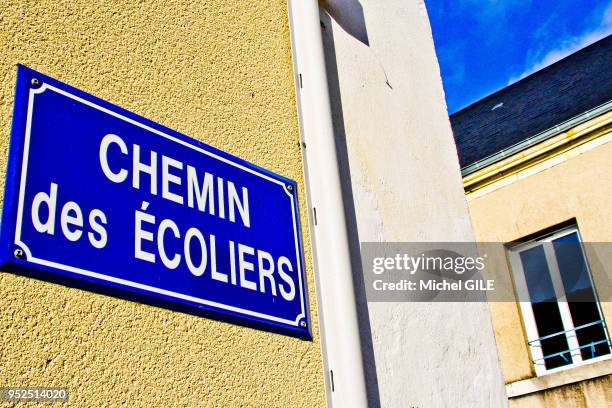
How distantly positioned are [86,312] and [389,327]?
1.42m

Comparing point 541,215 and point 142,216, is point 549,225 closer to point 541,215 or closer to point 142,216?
point 541,215

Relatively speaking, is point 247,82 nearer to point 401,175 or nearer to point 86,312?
point 401,175

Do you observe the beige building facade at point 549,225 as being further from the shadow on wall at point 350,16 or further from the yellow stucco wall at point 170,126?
the yellow stucco wall at point 170,126

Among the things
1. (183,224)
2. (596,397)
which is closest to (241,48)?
(183,224)

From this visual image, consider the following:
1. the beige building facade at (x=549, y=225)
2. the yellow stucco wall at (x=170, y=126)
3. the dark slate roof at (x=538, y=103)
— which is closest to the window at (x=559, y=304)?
the beige building facade at (x=549, y=225)

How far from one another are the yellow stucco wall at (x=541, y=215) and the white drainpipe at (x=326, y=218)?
7132mm

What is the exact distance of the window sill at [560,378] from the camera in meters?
8.93

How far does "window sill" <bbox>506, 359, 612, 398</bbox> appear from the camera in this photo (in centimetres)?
893

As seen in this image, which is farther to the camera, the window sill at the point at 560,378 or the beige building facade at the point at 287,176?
the window sill at the point at 560,378

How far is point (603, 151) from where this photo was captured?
9.80m

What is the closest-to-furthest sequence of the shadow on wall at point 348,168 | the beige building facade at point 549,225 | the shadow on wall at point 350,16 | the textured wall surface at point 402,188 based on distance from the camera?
the shadow on wall at point 348,168, the textured wall surface at point 402,188, the shadow on wall at point 350,16, the beige building facade at point 549,225

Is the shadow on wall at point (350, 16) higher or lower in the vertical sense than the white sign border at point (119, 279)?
higher

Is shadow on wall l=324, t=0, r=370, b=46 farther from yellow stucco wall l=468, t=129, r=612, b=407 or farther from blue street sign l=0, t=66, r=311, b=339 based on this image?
yellow stucco wall l=468, t=129, r=612, b=407

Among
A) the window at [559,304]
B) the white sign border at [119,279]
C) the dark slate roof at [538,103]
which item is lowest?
the white sign border at [119,279]
